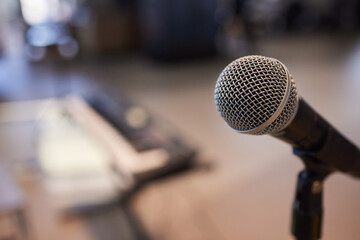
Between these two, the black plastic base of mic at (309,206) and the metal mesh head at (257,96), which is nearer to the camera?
the metal mesh head at (257,96)

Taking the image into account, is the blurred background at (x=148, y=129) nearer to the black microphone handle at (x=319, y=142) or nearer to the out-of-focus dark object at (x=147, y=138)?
the out-of-focus dark object at (x=147, y=138)

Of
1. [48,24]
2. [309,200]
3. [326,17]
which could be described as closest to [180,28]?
[48,24]

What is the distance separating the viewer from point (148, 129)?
1.98 meters

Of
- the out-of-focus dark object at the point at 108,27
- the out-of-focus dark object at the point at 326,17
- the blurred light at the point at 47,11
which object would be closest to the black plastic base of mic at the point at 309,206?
the blurred light at the point at 47,11

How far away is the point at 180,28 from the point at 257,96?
621 centimetres

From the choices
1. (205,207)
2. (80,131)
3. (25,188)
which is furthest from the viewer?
(25,188)

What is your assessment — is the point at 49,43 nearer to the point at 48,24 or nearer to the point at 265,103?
the point at 48,24

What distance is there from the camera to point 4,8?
8.09m

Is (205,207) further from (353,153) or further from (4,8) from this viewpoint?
(4,8)

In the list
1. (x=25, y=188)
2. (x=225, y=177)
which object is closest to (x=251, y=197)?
(x=225, y=177)

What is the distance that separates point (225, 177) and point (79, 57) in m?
5.48

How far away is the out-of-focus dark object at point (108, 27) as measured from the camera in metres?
7.54

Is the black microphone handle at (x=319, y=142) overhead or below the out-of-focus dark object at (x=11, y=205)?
overhead

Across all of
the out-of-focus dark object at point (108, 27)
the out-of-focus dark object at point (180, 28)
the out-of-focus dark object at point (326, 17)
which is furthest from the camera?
the out-of-focus dark object at point (326, 17)
